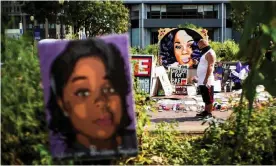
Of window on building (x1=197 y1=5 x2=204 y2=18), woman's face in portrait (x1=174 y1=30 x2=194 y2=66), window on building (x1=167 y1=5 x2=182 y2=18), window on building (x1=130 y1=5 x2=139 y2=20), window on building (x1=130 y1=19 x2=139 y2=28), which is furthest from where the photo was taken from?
window on building (x1=130 y1=19 x2=139 y2=28)

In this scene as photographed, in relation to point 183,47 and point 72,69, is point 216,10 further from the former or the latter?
point 72,69

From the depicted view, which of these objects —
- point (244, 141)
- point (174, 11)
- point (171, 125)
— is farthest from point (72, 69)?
point (174, 11)

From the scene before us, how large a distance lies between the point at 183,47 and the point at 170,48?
71cm

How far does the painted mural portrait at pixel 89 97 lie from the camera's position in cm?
341

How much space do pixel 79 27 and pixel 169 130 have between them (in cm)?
3105

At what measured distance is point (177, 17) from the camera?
8450 cm

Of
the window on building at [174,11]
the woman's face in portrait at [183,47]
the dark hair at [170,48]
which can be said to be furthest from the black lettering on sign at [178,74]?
the window on building at [174,11]

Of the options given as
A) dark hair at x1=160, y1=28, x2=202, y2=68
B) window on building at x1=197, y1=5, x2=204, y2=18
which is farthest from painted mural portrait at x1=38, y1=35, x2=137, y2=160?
window on building at x1=197, y1=5, x2=204, y2=18

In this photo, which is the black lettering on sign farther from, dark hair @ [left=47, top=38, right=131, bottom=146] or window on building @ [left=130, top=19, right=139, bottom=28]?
window on building @ [left=130, top=19, right=139, bottom=28]

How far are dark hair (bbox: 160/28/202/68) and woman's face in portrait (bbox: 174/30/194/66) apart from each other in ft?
0.46

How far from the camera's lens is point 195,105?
430 inches

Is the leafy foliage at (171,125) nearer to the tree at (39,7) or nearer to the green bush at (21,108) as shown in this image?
the green bush at (21,108)

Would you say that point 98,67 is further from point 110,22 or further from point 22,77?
point 110,22

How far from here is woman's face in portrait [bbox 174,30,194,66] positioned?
1741 cm
